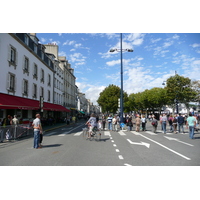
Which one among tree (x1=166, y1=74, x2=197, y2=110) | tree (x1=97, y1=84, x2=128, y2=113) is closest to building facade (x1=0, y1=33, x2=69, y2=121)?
tree (x1=166, y1=74, x2=197, y2=110)

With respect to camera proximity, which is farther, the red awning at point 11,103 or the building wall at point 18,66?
the building wall at point 18,66

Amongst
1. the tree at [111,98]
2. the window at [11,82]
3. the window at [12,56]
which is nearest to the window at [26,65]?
the window at [12,56]

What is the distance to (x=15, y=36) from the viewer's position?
17688 millimetres

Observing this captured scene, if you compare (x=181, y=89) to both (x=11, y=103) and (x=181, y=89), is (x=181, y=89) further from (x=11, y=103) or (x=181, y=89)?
(x=11, y=103)

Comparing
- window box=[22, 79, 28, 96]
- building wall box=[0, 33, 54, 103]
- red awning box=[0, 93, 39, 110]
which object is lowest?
red awning box=[0, 93, 39, 110]

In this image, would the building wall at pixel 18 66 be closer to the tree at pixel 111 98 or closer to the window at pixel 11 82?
the window at pixel 11 82

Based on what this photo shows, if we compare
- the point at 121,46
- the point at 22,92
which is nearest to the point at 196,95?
the point at 121,46

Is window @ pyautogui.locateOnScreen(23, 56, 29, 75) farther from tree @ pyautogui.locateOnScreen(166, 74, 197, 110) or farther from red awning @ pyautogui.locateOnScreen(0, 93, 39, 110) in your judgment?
tree @ pyautogui.locateOnScreen(166, 74, 197, 110)

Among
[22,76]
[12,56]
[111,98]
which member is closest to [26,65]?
[22,76]

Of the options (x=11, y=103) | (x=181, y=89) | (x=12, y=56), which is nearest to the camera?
(x=11, y=103)

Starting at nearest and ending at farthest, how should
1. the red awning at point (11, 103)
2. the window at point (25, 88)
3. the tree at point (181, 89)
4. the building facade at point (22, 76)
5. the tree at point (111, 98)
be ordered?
the red awning at point (11, 103) → the building facade at point (22, 76) → the window at point (25, 88) → the tree at point (181, 89) → the tree at point (111, 98)

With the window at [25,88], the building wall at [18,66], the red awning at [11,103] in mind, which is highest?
the building wall at [18,66]
